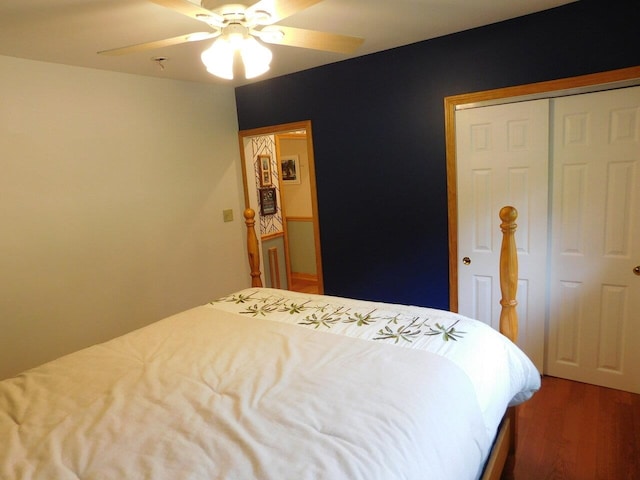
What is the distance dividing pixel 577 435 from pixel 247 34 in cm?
265

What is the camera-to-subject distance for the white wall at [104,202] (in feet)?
8.67

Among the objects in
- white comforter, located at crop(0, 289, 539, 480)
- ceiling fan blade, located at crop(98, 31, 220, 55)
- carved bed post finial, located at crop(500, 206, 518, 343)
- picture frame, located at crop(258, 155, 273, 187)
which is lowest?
white comforter, located at crop(0, 289, 539, 480)

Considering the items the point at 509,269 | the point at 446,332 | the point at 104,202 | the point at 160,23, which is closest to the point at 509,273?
the point at 509,269

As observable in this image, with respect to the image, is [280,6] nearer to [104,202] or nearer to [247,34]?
[247,34]

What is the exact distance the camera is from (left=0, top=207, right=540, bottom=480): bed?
3.72ft

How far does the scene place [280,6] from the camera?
1547mm

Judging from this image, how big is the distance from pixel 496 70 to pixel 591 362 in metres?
2.00

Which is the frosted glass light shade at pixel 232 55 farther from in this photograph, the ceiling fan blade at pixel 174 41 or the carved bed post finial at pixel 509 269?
the carved bed post finial at pixel 509 269

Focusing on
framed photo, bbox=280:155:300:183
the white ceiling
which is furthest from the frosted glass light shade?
framed photo, bbox=280:155:300:183

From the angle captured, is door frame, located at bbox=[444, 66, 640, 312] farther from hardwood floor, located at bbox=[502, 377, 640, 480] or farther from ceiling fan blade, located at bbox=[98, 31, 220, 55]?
ceiling fan blade, located at bbox=[98, 31, 220, 55]

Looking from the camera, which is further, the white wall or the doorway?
the white wall

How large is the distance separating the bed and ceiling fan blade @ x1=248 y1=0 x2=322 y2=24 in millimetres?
1212

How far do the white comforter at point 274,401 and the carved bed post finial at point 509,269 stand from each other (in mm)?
148

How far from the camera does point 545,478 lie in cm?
203
